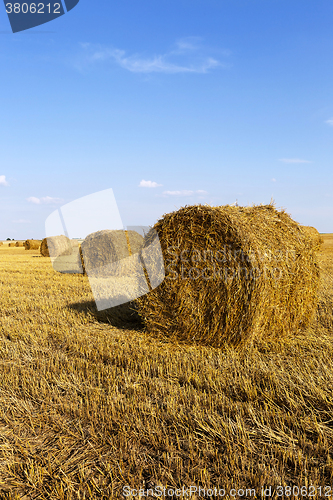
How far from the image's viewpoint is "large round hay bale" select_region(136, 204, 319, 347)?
4.67 m


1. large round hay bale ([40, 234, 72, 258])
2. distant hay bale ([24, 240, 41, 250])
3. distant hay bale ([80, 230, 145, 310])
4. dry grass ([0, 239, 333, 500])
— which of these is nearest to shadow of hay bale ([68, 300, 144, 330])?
dry grass ([0, 239, 333, 500])

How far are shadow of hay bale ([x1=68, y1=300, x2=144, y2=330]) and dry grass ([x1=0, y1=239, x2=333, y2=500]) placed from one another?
3.29ft

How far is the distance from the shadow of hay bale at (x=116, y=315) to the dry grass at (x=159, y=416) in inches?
39.5

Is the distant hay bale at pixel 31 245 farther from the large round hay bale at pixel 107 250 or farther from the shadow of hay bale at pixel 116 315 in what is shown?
the shadow of hay bale at pixel 116 315

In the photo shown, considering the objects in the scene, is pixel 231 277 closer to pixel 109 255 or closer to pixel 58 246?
pixel 109 255

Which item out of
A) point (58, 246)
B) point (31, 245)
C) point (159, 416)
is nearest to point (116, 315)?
point (159, 416)

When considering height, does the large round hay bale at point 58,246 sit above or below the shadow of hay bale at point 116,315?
above

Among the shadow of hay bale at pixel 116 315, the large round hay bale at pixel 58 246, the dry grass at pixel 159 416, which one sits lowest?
the dry grass at pixel 159 416

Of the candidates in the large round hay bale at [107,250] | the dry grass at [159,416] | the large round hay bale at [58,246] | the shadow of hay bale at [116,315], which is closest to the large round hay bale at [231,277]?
the dry grass at [159,416]

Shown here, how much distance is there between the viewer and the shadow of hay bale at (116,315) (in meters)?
6.23

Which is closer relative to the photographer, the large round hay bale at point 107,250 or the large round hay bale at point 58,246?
the large round hay bale at point 107,250

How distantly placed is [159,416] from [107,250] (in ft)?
35.8

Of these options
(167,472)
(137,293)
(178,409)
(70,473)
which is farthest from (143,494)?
(137,293)

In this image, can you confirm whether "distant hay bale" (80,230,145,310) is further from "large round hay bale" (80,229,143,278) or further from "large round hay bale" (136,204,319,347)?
"large round hay bale" (136,204,319,347)
